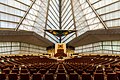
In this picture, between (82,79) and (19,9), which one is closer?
(82,79)

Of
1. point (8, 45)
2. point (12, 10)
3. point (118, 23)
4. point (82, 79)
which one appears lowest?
point (82, 79)

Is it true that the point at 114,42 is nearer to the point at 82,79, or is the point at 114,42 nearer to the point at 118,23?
the point at 118,23

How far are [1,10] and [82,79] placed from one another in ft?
114

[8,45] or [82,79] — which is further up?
[8,45]

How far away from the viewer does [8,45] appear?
46938 mm

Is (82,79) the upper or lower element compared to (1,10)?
lower

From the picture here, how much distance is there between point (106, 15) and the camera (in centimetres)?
4575

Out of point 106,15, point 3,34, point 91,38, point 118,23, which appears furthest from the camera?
point 91,38

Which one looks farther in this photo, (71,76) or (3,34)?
(3,34)

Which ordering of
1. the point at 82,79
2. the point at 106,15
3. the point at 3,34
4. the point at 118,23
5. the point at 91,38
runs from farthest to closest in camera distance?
the point at 91,38, the point at 106,15, the point at 118,23, the point at 3,34, the point at 82,79

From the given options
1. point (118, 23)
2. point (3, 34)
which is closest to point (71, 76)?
point (3, 34)

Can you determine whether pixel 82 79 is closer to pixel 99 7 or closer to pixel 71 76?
pixel 71 76

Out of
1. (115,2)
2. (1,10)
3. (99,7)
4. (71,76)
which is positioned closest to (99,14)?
(99,7)

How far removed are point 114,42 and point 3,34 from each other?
20950 mm
